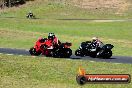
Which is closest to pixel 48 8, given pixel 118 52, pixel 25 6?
pixel 25 6

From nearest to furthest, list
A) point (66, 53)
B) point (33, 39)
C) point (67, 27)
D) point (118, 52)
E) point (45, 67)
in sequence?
1. point (45, 67)
2. point (66, 53)
3. point (118, 52)
4. point (33, 39)
5. point (67, 27)

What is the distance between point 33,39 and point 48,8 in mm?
41931

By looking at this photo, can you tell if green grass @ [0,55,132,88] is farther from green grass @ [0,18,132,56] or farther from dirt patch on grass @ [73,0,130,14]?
dirt patch on grass @ [73,0,130,14]

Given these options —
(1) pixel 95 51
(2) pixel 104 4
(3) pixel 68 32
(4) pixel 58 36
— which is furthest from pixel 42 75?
(2) pixel 104 4

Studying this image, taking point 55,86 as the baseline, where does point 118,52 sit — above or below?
below

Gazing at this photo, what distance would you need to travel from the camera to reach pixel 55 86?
18.6 metres

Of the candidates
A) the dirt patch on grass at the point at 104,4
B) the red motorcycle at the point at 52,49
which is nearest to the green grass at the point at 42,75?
the red motorcycle at the point at 52,49

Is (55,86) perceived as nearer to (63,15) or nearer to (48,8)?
(63,15)

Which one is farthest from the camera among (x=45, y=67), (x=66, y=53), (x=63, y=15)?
(x=63, y=15)

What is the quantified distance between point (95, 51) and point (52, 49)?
3.66 m

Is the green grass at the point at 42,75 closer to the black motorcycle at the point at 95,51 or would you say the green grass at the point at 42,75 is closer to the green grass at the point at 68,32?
the black motorcycle at the point at 95,51

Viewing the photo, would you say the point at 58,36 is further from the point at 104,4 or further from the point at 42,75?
the point at 104,4

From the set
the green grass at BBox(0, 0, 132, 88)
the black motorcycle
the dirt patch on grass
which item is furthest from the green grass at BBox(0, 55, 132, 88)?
the dirt patch on grass

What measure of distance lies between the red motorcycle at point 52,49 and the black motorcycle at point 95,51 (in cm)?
205
